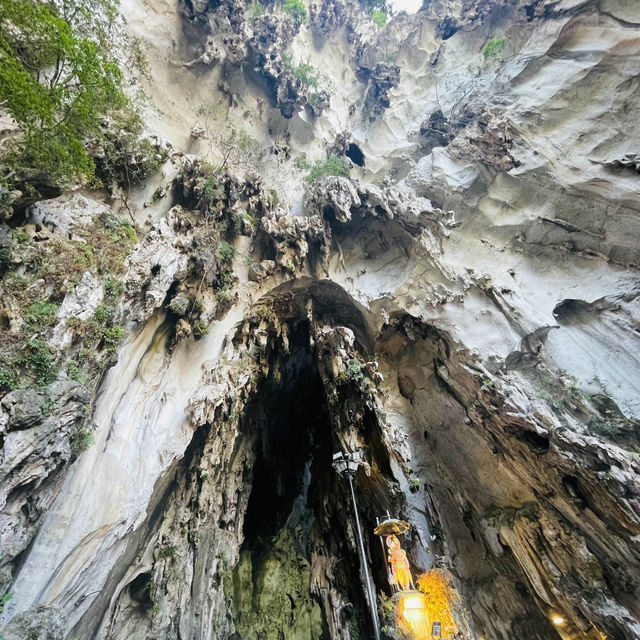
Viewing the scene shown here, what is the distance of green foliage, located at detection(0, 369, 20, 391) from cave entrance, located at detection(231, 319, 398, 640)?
24.1 ft

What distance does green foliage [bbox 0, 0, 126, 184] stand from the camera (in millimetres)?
6227

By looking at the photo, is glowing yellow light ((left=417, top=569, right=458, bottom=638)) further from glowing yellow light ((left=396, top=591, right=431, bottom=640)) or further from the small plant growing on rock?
the small plant growing on rock

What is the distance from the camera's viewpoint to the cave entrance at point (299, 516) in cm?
1019

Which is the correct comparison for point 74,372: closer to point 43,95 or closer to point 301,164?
point 43,95

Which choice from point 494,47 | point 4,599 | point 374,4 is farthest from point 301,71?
point 4,599

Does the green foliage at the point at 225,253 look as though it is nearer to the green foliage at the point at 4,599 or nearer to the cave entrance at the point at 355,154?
the green foliage at the point at 4,599

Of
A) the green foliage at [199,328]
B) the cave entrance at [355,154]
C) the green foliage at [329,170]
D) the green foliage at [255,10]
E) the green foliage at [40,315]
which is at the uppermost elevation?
the green foliage at [255,10]

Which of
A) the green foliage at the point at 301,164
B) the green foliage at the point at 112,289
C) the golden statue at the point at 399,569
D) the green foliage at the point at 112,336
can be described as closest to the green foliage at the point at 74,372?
the green foliage at the point at 112,336

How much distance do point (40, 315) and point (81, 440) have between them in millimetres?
2562

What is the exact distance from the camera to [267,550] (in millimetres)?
12742

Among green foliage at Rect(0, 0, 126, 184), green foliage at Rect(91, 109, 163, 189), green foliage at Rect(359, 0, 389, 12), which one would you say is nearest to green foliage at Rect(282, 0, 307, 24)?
green foliage at Rect(359, 0, 389, 12)

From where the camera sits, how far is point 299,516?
1411 cm

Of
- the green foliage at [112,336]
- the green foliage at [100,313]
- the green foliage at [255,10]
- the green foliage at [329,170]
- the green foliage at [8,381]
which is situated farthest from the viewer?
the green foliage at [255,10]

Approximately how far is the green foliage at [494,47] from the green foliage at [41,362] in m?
21.9
